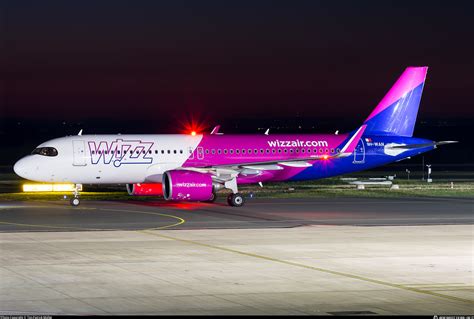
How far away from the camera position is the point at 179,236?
3200 centimetres

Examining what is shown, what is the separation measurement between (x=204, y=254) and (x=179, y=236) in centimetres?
538

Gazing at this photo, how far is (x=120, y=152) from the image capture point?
4769cm

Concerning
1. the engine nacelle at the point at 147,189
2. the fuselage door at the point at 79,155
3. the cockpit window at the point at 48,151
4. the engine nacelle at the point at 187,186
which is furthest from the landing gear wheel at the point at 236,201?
the cockpit window at the point at 48,151

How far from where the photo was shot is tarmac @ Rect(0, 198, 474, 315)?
18641 mm

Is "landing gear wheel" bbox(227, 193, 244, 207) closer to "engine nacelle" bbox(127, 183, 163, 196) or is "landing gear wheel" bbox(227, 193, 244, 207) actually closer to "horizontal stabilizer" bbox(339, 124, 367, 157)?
"engine nacelle" bbox(127, 183, 163, 196)

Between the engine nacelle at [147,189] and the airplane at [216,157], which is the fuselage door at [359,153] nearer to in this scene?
the airplane at [216,157]

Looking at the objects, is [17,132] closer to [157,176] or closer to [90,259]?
[157,176]

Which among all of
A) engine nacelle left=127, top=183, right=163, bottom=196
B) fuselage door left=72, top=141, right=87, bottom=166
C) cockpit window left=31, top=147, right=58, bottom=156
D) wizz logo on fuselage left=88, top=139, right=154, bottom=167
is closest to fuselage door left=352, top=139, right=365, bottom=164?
engine nacelle left=127, top=183, right=163, bottom=196

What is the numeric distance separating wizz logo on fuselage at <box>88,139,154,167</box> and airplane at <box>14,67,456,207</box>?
51mm

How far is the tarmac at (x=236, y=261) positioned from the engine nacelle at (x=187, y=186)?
1.66 m

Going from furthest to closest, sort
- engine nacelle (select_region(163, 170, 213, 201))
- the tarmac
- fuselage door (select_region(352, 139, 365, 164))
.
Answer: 1. fuselage door (select_region(352, 139, 365, 164))
2. engine nacelle (select_region(163, 170, 213, 201))
3. the tarmac

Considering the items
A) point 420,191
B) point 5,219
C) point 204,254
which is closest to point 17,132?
point 420,191

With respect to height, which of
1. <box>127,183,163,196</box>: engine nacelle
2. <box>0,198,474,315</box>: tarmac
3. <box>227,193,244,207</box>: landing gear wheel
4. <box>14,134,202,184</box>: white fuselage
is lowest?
<box>0,198,474,315</box>: tarmac

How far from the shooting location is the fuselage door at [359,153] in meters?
52.1
